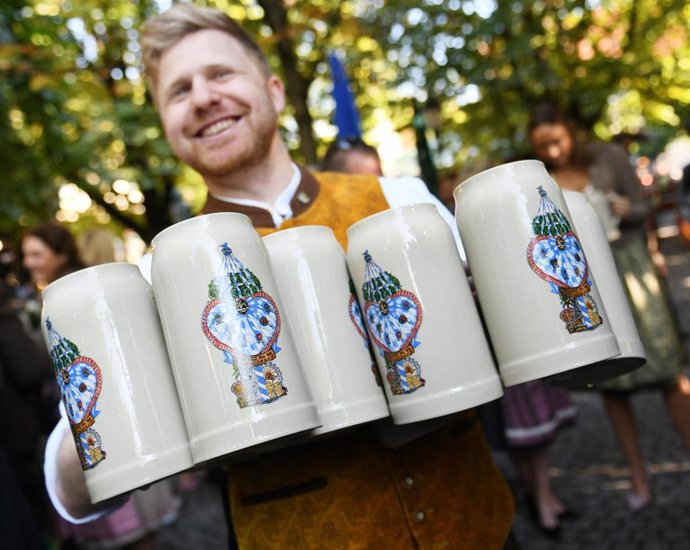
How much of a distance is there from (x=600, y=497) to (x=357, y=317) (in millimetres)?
3156

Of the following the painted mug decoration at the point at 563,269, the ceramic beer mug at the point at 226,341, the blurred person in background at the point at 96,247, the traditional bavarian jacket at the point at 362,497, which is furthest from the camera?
the blurred person in background at the point at 96,247

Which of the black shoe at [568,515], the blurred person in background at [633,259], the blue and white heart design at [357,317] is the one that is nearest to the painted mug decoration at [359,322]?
the blue and white heart design at [357,317]

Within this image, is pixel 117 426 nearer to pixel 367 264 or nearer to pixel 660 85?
pixel 367 264

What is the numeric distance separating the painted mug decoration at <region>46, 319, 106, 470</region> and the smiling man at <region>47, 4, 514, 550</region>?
26 centimetres

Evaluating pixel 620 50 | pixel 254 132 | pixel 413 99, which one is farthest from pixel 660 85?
pixel 254 132

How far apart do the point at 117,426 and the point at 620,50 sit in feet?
A: 29.9

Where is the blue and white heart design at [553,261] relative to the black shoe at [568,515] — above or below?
above

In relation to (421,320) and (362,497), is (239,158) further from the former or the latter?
(362,497)

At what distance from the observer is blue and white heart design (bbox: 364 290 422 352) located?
988 mm

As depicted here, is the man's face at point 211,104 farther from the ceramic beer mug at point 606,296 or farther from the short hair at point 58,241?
the short hair at point 58,241

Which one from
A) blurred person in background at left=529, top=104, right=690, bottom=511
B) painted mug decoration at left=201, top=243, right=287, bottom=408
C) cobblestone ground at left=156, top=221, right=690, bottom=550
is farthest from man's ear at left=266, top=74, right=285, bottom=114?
cobblestone ground at left=156, top=221, right=690, bottom=550

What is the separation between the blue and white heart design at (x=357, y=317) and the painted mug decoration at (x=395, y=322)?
28mm

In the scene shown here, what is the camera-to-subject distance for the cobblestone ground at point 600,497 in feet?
10.3

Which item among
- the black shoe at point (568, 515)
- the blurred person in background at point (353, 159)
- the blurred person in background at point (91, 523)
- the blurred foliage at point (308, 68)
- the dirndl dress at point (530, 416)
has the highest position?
the blurred foliage at point (308, 68)
